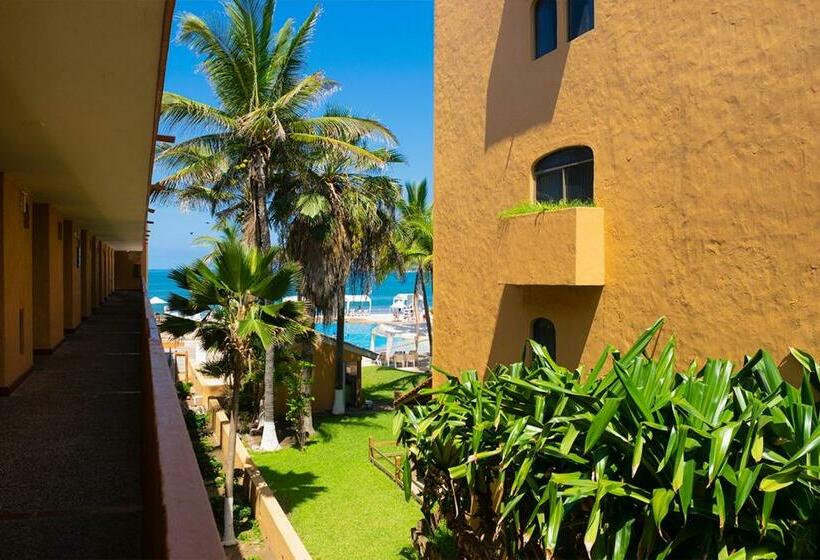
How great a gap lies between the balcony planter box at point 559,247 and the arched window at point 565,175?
85 cm

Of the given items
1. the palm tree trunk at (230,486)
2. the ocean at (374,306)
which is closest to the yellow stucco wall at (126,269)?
the ocean at (374,306)

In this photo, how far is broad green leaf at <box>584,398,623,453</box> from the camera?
544 cm

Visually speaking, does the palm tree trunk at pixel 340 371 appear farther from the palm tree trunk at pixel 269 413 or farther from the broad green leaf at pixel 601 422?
the broad green leaf at pixel 601 422

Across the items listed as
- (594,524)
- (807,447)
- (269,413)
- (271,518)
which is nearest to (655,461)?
(594,524)

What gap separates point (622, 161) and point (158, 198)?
19.6 metres

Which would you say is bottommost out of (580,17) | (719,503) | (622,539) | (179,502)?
(622,539)

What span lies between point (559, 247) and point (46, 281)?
954 cm

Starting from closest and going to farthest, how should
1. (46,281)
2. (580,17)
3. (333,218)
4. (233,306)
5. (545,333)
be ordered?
(580,17)
(545,333)
(46,281)
(233,306)
(333,218)

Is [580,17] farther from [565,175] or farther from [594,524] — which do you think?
[594,524]

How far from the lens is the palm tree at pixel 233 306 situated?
12.9 metres

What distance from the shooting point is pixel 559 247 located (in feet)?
29.0

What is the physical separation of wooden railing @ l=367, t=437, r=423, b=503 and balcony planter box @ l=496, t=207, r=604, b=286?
8.44 metres

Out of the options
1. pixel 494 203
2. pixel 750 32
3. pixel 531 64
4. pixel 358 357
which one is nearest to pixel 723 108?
pixel 750 32

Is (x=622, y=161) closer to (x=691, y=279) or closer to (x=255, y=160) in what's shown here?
(x=691, y=279)
